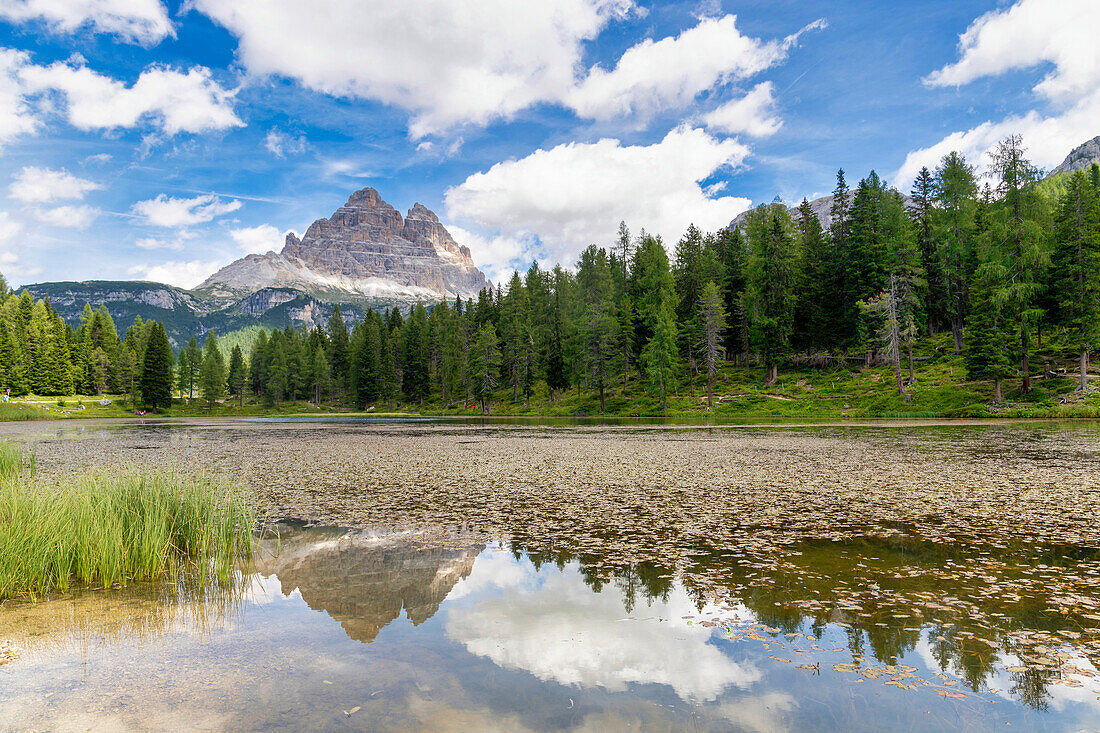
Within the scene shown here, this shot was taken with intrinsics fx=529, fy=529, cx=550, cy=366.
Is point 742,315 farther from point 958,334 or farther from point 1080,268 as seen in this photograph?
point 1080,268

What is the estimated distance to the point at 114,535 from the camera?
343 inches

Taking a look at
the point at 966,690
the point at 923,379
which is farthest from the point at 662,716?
the point at 923,379

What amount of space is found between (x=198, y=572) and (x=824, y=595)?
1007cm

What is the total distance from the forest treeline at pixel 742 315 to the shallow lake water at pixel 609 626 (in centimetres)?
4588

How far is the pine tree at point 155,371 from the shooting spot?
9931 cm

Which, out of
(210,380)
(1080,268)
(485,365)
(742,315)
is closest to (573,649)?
(1080,268)

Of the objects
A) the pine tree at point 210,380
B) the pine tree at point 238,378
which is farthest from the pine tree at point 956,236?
the pine tree at point 210,380

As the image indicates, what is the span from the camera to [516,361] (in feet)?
289

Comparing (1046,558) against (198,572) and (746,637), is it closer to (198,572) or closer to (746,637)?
(746,637)

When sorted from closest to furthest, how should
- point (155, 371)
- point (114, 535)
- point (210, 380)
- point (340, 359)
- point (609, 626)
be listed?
point (609, 626)
point (114, 535)
point (155, 371)
point (210, 380)
point (340, 359)

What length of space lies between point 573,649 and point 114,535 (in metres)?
7.86

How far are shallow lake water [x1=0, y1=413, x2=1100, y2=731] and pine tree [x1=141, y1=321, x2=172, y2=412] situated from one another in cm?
10908

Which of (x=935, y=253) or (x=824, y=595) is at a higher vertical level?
(x=935, y=253)

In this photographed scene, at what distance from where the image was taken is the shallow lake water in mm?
4922
